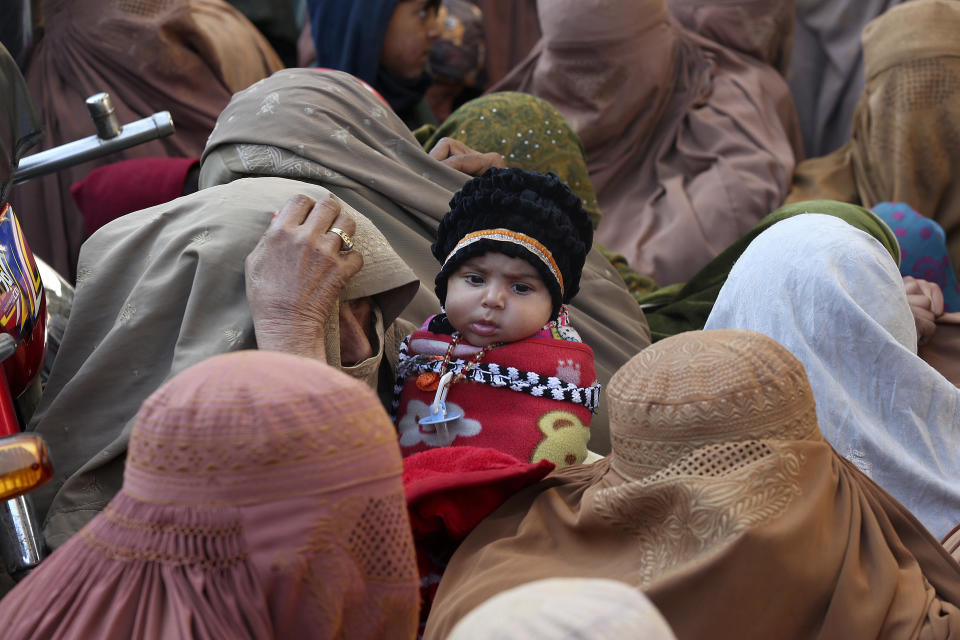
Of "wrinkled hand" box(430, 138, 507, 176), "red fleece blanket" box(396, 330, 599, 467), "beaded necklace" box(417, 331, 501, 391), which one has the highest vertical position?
"wrinkled hand" box(430, 138, 507, 176)

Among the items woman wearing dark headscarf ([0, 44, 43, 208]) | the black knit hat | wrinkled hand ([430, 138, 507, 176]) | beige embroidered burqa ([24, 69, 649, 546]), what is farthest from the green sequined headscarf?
woman wearing dark headscarf ([0, 44, 43, 208])

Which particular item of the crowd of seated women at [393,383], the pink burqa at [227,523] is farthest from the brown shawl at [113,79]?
the pink burqa at [227,523]

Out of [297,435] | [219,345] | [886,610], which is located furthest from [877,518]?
[219,345]

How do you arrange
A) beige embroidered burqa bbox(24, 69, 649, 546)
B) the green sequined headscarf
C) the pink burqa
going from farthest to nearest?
the green sequined headscarf < beige embroidered burqa bbox(24, 69, 649, 546) < the pink burqa

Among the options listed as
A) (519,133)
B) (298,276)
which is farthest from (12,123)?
(519,133)

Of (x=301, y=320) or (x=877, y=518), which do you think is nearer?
(x=877, y=518)

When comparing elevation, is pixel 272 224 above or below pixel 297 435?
below

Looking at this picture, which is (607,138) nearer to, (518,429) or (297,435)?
(518,429)

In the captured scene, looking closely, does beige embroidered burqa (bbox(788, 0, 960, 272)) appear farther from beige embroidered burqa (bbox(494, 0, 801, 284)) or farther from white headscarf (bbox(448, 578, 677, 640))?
white headscarf (bbox(448, 578, 677, 640))

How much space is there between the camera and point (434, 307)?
237 centimetres

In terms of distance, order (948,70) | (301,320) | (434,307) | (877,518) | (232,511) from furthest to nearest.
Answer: (948,70) < (434,307) < (301,320) < (877,518) < (232,511)

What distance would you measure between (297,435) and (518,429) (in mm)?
1048

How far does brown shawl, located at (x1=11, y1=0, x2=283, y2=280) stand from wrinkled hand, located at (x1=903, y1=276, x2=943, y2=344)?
271 cm

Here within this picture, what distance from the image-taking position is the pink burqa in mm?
977
